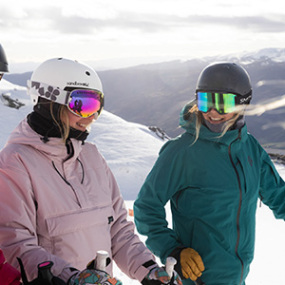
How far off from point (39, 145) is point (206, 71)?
1483mm

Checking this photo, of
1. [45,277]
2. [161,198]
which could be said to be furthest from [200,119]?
[45,277]

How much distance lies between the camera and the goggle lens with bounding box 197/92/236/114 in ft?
9.32

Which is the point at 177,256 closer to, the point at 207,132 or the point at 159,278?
the point at 159,278

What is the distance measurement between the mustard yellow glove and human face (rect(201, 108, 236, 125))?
0.99 meters

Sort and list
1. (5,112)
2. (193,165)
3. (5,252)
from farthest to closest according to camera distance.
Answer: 1. (5,112)
2. (193,165)
3. (5,252)

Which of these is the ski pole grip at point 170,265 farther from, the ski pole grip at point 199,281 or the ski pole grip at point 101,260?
the ski pole grip at point 199,281

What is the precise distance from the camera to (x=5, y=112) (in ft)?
59.8

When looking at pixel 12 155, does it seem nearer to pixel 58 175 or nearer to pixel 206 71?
pixel 58 175

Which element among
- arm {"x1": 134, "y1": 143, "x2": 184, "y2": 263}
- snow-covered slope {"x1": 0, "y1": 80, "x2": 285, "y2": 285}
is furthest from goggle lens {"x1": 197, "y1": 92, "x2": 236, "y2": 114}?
snow-covered slope {"x1": 0, "y1": 80, "x2": 285, "y2": 285}

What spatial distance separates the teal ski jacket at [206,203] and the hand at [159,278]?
2.04 feet

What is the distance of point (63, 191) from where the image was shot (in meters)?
2.18

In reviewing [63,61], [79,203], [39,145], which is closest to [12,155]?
[39,145]

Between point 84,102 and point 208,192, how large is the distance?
111cm

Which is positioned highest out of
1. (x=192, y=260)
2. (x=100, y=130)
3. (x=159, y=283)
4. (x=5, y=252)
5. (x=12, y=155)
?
(x=12, y=155)
